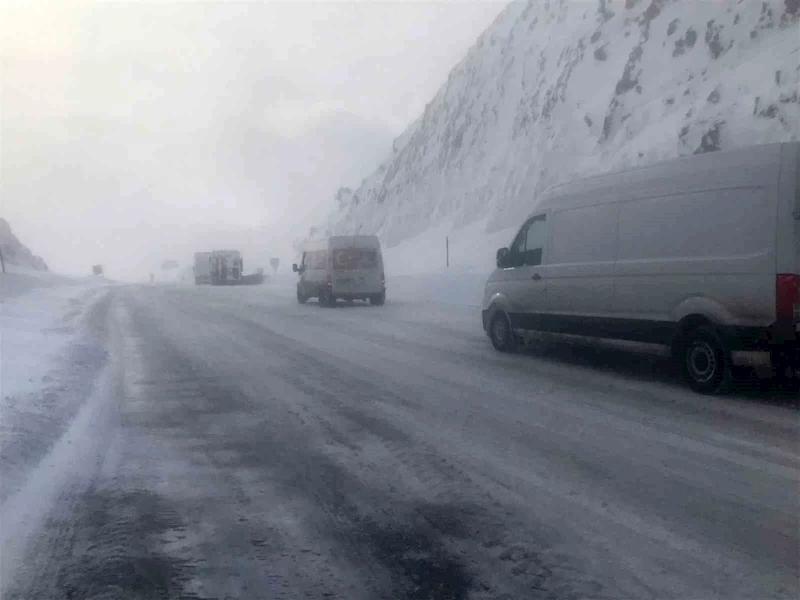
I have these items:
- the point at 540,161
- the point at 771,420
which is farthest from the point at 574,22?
the point at 771,420

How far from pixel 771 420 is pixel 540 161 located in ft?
126

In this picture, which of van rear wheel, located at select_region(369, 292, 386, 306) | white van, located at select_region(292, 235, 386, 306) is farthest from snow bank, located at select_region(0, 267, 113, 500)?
van rear wheel, located at select_region(369, 292, 386, 306)

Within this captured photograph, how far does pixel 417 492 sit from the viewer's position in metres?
4.99

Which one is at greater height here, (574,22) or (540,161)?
(574,22)

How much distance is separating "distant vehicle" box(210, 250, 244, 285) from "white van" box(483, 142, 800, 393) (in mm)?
47741

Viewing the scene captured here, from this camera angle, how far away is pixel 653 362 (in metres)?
9.80

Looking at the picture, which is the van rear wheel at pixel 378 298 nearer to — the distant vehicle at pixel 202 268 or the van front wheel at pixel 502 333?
the van front wheel at pixel 502 333

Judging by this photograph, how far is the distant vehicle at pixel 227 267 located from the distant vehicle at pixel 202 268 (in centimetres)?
316

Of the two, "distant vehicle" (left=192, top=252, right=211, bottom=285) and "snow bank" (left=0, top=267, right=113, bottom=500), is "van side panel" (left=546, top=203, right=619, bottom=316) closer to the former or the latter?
"snow bank" (left=0, top=267, right=113, bottom=500)

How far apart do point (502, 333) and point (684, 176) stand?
13.7 feet

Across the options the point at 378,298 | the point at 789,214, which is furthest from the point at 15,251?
the point at 789,214

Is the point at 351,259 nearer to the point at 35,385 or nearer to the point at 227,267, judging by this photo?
the point at 35,385

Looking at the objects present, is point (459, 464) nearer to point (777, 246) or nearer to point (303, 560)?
point (303, 560)

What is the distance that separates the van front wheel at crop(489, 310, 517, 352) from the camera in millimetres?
11328
